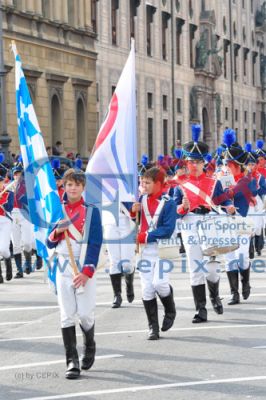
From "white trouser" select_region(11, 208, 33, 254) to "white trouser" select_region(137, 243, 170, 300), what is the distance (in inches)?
358

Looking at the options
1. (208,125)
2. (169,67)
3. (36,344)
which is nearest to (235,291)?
(36,344)

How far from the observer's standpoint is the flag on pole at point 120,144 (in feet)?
40.7

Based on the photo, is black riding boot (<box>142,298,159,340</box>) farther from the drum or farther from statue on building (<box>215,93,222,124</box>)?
statue on building (<box>215,93,222,124</box>)

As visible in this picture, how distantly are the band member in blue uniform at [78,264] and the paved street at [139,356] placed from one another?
0.97 ft

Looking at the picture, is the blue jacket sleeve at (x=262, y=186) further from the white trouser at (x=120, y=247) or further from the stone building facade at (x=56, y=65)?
the stone building facade at (x=56, y=65)

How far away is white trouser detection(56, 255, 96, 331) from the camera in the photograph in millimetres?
10453

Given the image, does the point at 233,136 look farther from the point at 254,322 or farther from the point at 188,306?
the point at 254,322

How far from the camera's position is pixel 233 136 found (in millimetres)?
16859

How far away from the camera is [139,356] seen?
11266 mm

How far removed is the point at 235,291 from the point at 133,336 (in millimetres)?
3130

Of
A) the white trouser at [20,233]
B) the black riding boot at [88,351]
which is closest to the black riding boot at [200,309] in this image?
the black riding boot at [88,351]

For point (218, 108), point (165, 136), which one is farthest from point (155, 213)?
point (218, 108)

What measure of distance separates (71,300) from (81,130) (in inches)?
1491

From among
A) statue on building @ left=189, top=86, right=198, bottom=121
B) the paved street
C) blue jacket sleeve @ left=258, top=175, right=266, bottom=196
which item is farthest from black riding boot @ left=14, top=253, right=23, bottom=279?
statue on building @ left=189, top=86, right=198, bottom=121
